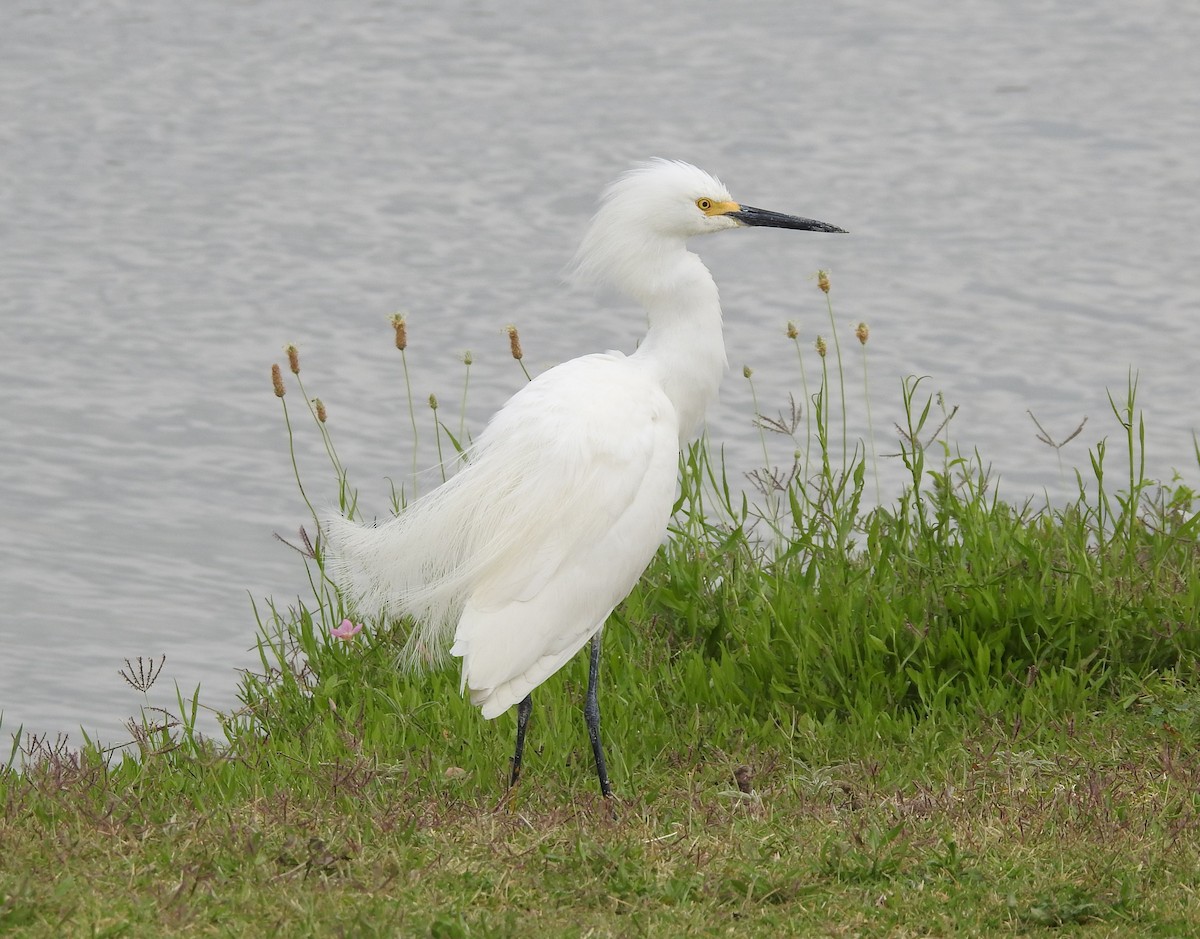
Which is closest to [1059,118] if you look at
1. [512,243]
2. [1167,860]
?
[512,243]

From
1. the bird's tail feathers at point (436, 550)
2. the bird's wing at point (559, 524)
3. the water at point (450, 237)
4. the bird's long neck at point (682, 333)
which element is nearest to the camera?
the bird's wing at point (559, 524)

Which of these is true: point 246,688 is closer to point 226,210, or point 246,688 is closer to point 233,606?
point 233,606

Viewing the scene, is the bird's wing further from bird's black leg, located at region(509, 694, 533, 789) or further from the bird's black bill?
the bird's black bill

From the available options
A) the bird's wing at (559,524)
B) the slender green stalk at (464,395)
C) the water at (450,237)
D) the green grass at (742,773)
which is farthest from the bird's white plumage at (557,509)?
the water at (450,237)

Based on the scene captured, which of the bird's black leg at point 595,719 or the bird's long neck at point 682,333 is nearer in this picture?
the bird's black leg at point 595,719

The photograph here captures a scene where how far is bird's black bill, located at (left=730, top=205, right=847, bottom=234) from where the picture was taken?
549 cm

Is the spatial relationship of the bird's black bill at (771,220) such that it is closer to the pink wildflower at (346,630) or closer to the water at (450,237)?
the pink wildflower at (346,630)

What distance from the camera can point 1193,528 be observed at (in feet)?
19.5

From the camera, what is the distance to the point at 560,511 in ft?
15.7

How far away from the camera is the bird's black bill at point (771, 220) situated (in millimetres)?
5492

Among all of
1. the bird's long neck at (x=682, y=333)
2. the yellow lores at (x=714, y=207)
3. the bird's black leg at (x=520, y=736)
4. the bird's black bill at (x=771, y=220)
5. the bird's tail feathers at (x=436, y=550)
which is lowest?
the bird's black leg at (x=520, y=736)

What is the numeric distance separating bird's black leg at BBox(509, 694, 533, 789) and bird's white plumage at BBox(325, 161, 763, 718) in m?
0.17

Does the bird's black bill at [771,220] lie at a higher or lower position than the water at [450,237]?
higher

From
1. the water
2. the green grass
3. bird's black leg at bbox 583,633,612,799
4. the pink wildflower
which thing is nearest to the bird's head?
the green grass
